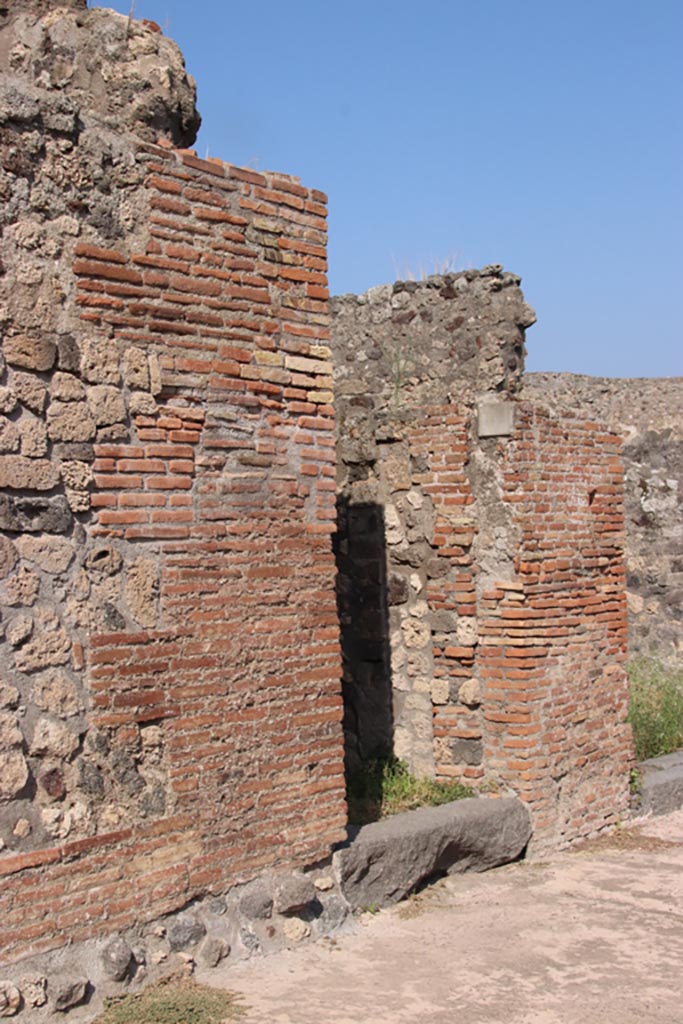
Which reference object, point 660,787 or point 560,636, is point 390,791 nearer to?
point 560,636

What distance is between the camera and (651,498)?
480 inches

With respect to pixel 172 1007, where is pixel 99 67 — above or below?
above

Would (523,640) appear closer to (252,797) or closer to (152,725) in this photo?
(252,797)

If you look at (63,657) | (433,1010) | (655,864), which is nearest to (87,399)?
(63,657)

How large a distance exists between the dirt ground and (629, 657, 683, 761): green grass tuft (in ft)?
6.72

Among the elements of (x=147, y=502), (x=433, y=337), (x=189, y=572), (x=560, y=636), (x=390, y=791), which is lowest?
(x=390, y=791)

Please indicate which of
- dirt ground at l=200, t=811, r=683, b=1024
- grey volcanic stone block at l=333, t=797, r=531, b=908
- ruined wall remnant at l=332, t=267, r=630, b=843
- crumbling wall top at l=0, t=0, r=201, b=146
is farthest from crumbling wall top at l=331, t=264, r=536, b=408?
dirt ground at l=200, t=811, r=683, b=1024

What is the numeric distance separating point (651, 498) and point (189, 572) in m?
8.78

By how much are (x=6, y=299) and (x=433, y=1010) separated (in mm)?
3181

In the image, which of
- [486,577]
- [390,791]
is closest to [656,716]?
[486,577]

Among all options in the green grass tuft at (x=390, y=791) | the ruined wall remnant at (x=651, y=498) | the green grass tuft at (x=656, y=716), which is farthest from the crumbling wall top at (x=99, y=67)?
the ruined wall remnant at (x=651, y=498)

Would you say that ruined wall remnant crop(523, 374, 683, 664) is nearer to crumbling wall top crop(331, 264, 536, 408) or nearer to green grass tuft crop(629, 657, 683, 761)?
green grass tuft crop(629, 657, 683, 761)

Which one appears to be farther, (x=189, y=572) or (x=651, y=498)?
(x=651, y=498)

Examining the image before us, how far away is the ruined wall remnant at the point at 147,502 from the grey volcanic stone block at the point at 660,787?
3022 mm
